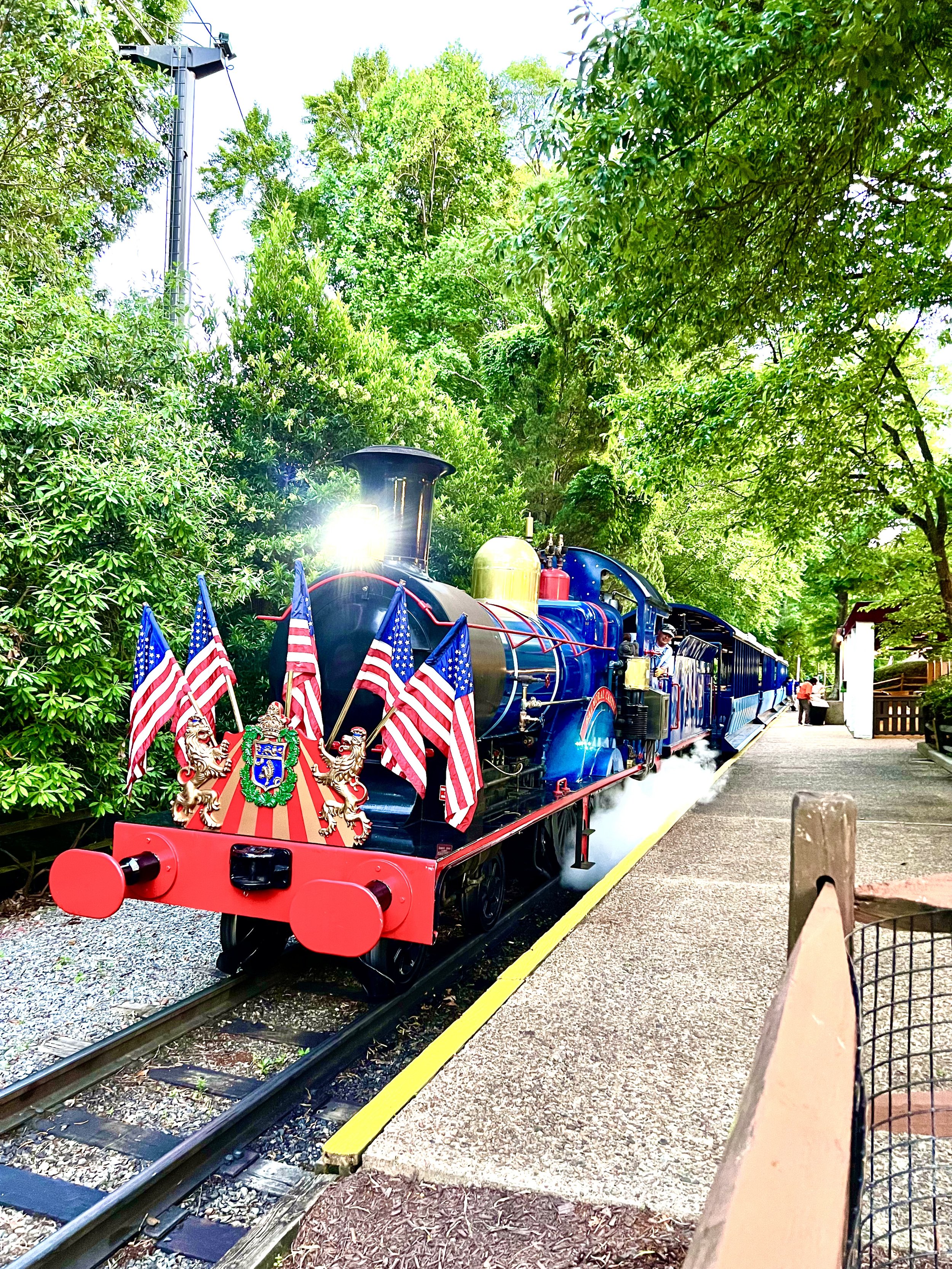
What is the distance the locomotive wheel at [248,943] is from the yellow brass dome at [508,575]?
2659 millimetres

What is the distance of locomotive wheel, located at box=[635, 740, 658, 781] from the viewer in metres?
8.48

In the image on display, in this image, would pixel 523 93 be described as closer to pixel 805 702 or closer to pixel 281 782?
pixel 805 702

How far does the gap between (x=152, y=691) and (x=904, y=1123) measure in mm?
3695

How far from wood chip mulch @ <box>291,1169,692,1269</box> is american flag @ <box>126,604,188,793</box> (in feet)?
8.22

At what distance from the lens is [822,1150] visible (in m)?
0.79

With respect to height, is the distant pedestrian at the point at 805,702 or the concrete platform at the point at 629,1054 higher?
the distant pedestrian at the point at 805,702

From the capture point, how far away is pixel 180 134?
981 cm

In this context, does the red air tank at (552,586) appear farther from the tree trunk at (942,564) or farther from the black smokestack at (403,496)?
the tree trunk at (942,564)

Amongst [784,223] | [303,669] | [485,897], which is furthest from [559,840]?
[784,223]

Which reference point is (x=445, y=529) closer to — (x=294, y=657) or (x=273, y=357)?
(x=273, y=357)

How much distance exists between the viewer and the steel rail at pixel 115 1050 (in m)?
3.34

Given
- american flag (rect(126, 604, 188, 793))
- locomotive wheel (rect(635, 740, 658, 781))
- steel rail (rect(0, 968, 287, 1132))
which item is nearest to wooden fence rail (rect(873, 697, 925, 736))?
locomotive wheel (rect(635, 740, 658, 781))

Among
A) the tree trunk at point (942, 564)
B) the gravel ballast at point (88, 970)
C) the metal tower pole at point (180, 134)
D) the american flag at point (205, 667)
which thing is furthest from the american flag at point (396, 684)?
the tree trunk at point (942, 564)

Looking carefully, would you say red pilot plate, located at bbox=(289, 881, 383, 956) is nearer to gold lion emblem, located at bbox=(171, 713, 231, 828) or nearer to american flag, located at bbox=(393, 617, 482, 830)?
american flag, located at bbox=(393, 617, 482, 830)
